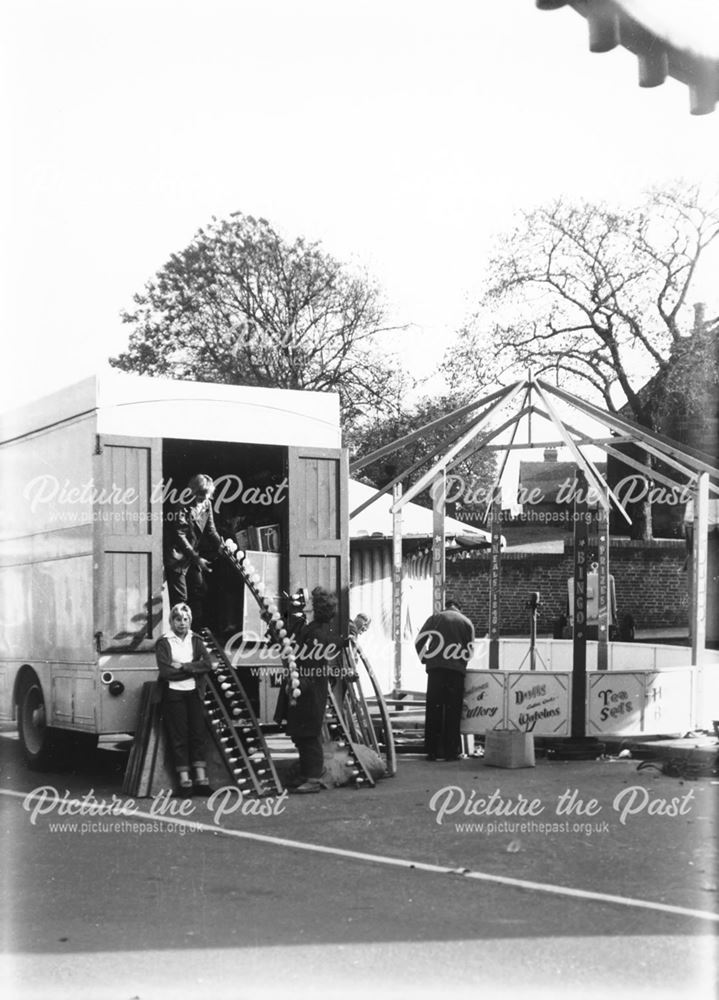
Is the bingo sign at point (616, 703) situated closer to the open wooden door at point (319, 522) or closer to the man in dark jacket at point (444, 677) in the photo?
the man in dark jacket at point (444, 677)

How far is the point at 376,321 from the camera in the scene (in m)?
42.7

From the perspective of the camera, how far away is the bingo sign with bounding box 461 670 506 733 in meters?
13.7

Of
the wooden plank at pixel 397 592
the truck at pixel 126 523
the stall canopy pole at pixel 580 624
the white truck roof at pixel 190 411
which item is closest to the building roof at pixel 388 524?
the wooden plank at pixel 397 592

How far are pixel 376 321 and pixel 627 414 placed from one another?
8.60 m

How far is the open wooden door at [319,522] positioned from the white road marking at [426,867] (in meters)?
3.23

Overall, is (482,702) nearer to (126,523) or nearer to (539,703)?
(539,703)

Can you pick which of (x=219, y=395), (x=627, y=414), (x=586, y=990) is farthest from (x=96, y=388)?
(x=627, y=414)

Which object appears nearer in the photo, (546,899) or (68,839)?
(546,899)

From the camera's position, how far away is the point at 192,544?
43.2 ft

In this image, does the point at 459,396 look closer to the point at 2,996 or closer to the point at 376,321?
the point at 376,321

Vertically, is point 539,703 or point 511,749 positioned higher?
point 539,703

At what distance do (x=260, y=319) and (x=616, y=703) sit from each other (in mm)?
29352

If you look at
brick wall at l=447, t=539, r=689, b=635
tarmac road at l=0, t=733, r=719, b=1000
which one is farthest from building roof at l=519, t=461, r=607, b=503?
tarmac road at l=0, t=733, r=719, b=1000

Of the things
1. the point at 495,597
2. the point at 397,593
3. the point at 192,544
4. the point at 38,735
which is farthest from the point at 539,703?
the point at 38,735
